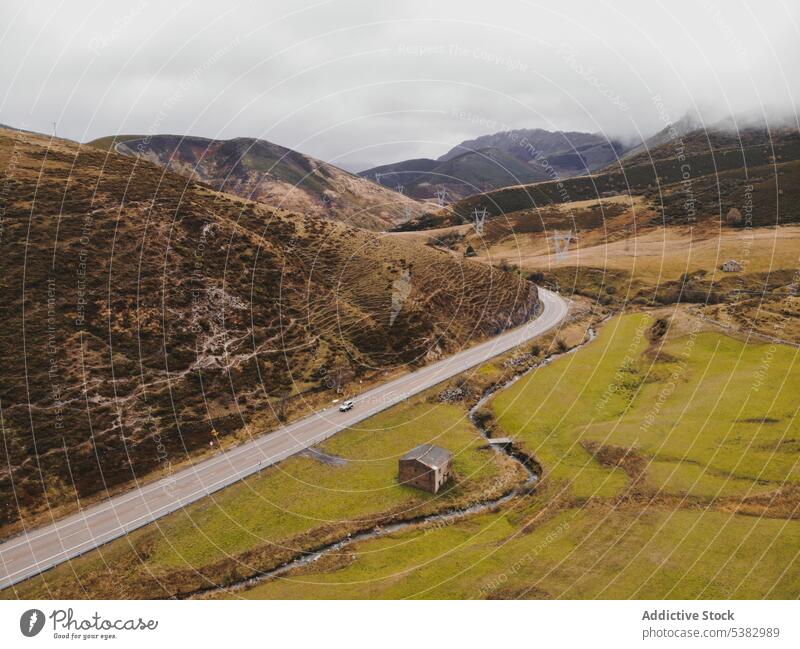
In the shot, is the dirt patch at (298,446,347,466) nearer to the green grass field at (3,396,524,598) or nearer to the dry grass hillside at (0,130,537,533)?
the green grass field at (3,396,524,598)

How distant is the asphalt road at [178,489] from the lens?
42.3 metres

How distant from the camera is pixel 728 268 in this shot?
4744 inches

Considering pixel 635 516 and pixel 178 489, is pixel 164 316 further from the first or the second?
pixel 635 516

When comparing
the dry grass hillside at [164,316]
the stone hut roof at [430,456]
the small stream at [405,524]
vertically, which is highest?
the dry grass hillside at [164,316]

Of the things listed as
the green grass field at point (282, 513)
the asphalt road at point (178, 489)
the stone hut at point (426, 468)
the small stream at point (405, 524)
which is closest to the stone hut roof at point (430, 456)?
the stone hut at point (426, 468)

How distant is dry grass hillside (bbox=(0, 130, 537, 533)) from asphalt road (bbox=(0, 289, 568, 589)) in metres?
2.90

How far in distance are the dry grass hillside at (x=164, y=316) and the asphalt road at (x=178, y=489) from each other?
2895 millimetres

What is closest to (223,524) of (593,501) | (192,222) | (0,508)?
(0,508)

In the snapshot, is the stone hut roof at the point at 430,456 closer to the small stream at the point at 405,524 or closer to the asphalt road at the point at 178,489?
the small stream at the point at 405,524

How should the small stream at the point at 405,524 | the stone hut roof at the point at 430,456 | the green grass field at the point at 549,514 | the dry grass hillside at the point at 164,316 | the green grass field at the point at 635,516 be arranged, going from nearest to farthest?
1. the green grass field at the point at 635,516
2. the green grass field at the point at 549,514
3. the small stream at the point at 405,524
4. the stone hut roof at the point at 430,456
5. the dry grass hillside at the point at 164,316

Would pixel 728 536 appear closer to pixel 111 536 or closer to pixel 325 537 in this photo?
pixel 325 537

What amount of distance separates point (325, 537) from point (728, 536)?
32756 millimetres

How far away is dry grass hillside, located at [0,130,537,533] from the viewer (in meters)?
55.7

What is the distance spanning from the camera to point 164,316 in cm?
7262
